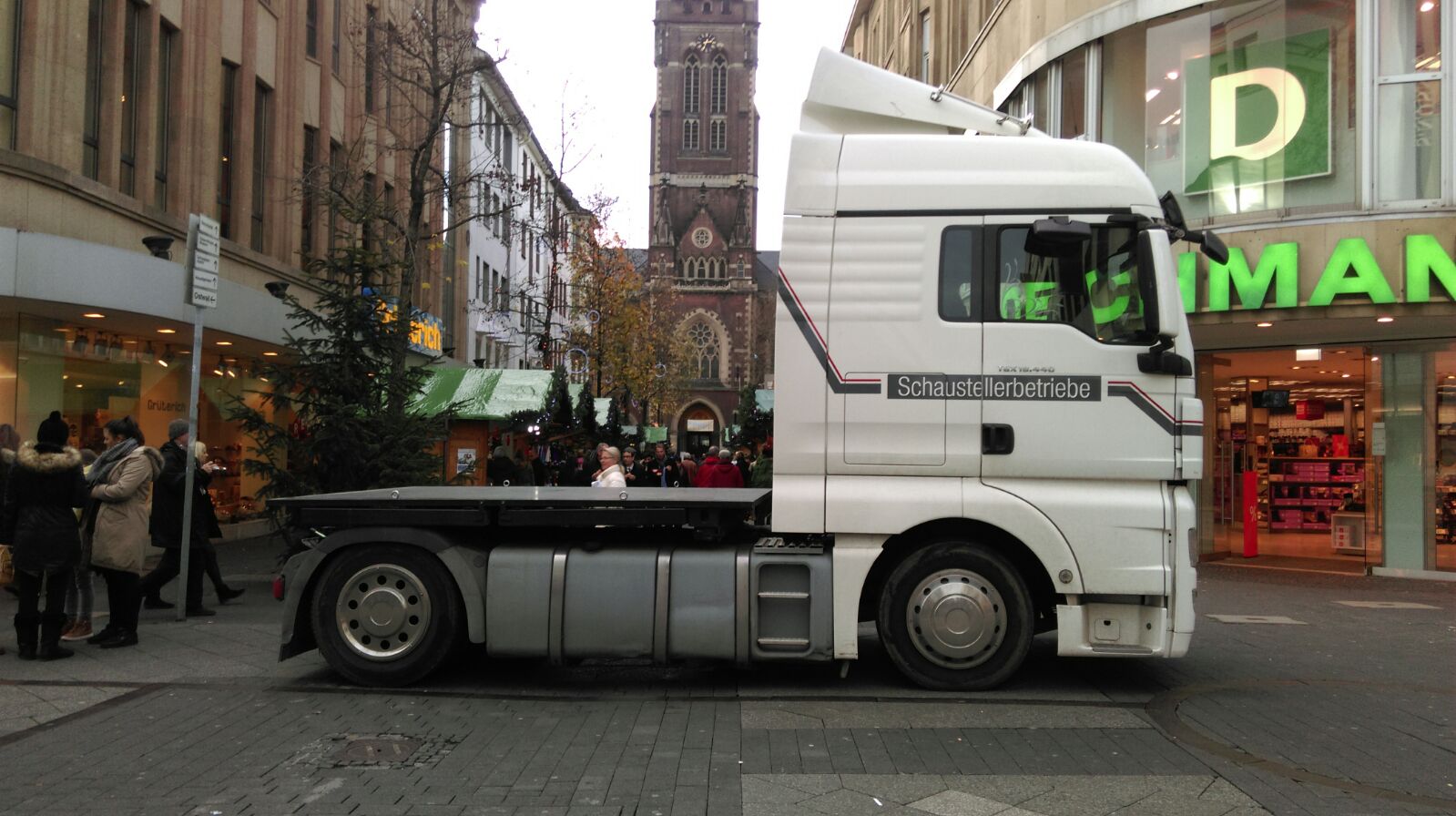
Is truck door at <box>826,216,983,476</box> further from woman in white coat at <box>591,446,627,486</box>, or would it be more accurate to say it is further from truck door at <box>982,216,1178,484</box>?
woman in white coat at <box>591,446,627,486</box>

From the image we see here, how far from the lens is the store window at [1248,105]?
49.1ft

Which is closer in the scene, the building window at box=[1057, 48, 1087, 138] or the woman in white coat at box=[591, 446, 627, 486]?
the woman in white coat at box=[591, 446, 627, 486]

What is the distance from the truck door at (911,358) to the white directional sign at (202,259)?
6222mm

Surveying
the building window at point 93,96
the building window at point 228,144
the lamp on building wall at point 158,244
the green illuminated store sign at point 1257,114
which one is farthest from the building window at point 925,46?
the lamp on building wall at point 158,244

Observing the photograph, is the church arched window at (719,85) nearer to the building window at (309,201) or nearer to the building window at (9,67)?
the building window at (309,201)

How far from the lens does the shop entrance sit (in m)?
17.1

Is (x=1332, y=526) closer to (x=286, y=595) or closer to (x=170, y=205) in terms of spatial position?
(x=286, y=595)

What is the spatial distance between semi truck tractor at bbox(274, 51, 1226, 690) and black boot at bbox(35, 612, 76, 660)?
2.10 meters

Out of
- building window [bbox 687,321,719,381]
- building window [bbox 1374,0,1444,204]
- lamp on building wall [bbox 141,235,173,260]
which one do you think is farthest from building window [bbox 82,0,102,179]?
building window [bbox 687,321,719,381]

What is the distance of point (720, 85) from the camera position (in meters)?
106

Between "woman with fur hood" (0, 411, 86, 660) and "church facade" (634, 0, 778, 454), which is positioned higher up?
"church facade" (634, 0, 778, 454)

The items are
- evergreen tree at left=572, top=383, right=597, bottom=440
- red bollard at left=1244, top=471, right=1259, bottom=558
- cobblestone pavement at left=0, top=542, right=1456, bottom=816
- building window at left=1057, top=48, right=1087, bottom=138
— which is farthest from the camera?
evergreen tree at left=572, top=383, right=597, bottom=440

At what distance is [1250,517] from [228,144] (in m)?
18.0

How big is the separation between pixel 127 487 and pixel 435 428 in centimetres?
498
